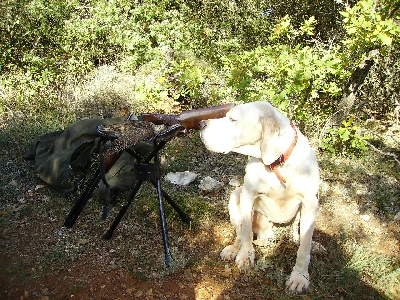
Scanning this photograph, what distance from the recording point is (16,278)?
3.07 m

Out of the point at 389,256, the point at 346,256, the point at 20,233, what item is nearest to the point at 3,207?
the point at 20,233

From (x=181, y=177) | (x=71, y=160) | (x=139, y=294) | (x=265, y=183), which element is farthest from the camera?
(x=181, y=177)

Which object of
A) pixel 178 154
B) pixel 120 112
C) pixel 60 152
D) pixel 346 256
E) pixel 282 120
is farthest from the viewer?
pixel 120 112

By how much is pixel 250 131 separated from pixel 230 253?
1221 mm

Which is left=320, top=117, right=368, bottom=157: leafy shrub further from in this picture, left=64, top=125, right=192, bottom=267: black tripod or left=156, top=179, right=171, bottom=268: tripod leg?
A: left=156, top=179, right=171, bottom=268: tripod leg

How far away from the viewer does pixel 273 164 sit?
266cm

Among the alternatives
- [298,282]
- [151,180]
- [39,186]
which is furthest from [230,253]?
[39,186]

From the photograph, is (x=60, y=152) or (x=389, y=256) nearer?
(x=389, y=256)

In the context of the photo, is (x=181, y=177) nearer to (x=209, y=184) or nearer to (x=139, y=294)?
(x=209, y=184)

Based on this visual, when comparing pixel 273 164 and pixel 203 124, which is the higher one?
pixel 203 124

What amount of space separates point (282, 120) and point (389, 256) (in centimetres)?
182

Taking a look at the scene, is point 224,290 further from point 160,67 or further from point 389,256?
point 160,67

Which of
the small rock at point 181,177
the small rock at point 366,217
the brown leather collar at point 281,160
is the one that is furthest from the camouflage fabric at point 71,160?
the small rock at point 366,217

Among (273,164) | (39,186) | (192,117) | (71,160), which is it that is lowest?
(39,186)
